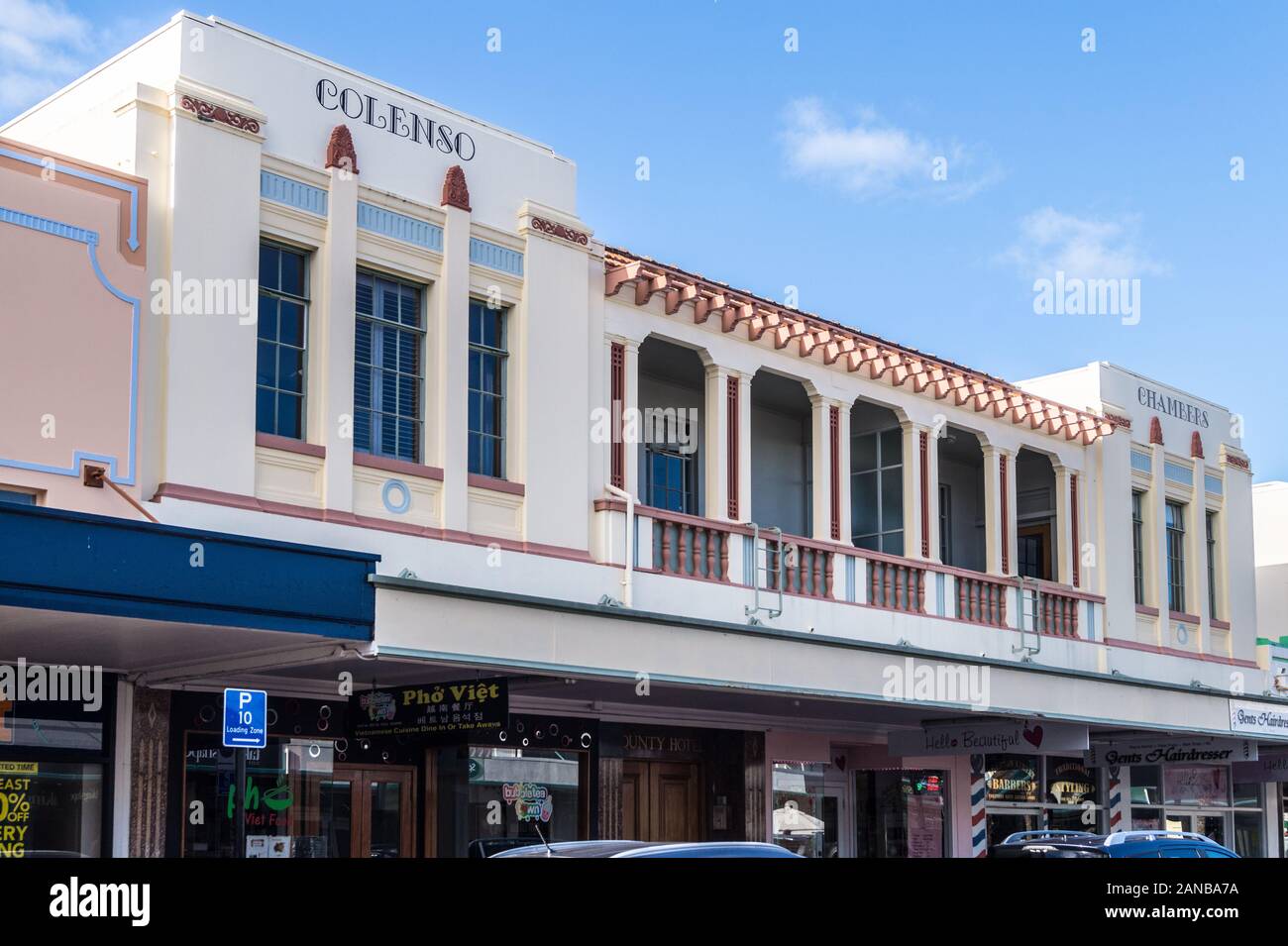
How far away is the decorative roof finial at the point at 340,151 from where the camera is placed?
14297 millimetres

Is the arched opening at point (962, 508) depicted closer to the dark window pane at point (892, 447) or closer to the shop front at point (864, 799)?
the dark window pane at point (892, 447)

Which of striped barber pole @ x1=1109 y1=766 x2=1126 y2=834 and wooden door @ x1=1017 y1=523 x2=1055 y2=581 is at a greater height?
wooden door @ x1=1017 y1=523 x2=1055 y2=581

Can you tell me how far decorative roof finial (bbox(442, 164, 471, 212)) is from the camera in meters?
15.2

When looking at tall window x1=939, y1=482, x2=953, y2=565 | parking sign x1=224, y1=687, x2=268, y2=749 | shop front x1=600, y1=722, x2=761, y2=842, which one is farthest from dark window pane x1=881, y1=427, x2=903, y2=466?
parking sign x1=224, y1=687, x2=268, y2=749

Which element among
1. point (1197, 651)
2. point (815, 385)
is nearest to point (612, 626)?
point (815, 385)

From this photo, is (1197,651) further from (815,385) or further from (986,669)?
(815,385)

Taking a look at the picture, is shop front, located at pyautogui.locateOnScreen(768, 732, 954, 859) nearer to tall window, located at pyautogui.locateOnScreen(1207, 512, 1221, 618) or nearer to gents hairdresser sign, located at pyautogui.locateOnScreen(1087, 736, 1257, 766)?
gents hairdresser sign, located at pyautogui.locateOnScreen(1087, 736, 1257, 766)

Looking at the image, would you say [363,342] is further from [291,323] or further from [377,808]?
[377,808]

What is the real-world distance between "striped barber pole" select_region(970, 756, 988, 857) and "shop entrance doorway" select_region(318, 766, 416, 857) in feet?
30.6

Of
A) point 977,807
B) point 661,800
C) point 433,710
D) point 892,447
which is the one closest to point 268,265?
point 433,710
